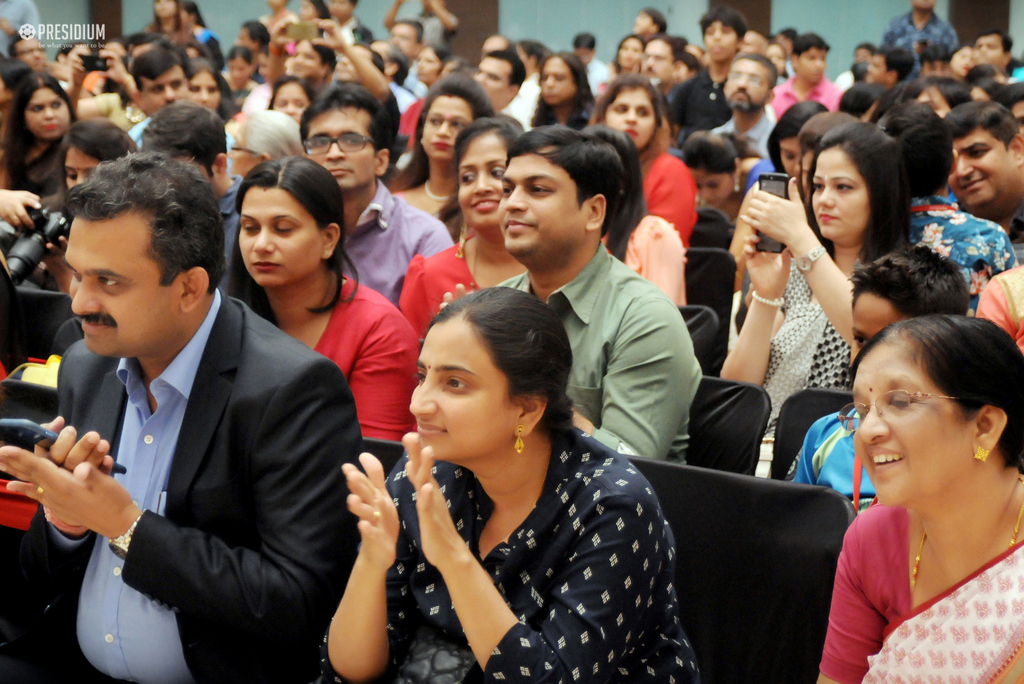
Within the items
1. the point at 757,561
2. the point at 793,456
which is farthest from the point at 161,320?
the point at 793,456

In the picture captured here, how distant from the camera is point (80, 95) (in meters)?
5.56

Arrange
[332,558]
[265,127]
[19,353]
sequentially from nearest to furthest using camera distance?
[332,558]
[19,353]
[265,127]

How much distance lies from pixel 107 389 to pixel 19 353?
1.11m

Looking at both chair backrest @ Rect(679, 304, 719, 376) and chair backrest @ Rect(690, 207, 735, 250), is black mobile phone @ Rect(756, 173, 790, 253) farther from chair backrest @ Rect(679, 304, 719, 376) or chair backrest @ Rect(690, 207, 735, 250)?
chair backrest @ Rect(690, 207, 735, 250)

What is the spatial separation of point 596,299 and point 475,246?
77 centimetres

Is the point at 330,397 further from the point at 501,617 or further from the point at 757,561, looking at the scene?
the point at 757,561

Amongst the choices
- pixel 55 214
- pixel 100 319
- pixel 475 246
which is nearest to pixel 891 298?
pixel 475 246

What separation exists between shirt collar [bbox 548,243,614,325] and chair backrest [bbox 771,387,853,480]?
473mm

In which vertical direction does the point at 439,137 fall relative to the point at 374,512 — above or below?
above

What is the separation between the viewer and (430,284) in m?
2.90

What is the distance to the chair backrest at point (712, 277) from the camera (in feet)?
11.7

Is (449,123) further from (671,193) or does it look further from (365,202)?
(671,193)

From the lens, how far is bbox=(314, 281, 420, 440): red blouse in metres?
2.45

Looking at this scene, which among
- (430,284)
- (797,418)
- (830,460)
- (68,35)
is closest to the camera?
(830,460)
